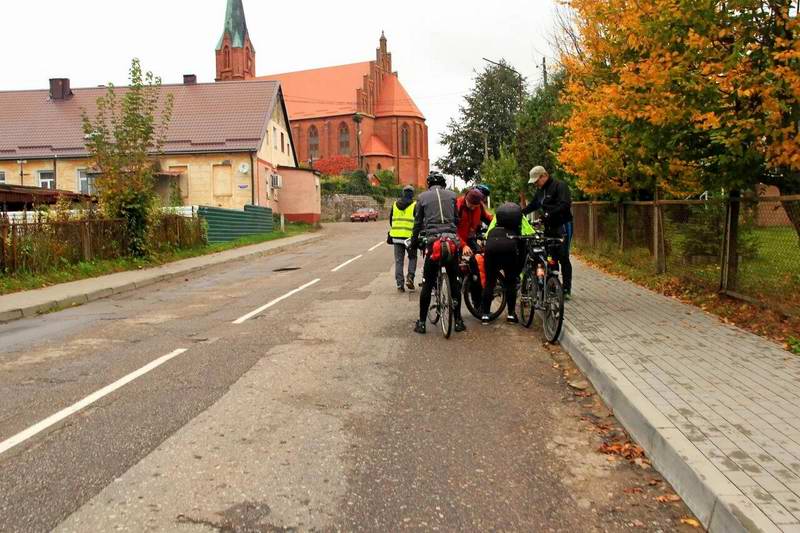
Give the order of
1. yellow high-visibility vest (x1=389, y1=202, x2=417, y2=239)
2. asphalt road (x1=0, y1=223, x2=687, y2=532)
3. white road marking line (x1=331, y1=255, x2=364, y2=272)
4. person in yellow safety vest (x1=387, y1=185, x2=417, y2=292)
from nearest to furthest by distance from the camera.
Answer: asphalt road (x1=0, y1=223, x2=687, y2=532) < person in yellow safety vest (x1=387, y1=185, x2=417, y2=292) < yellow high-visibility vest (x1=389, y1=202, x2=417, y2=239) < white road marking line (x1=331, y1=255, x2=364, y2=272)

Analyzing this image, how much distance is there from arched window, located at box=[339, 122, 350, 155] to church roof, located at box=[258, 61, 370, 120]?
1.76 meters

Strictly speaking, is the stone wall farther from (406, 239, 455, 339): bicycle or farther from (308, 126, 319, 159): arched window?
(406, 239, 455, 339): bicycle

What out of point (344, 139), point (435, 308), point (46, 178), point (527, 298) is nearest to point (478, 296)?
point (435, 308)

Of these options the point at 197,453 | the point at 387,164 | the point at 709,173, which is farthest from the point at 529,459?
the point at 387,164

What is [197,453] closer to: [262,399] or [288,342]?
[262,399]

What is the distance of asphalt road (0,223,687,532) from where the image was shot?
3.35 meters

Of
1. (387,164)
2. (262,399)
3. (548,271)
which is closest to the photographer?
(262,399)

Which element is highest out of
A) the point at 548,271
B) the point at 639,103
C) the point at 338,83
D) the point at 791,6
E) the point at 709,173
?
the point at 338,83

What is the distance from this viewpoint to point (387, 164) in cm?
8081

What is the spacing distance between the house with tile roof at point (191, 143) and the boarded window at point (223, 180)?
0.06 m

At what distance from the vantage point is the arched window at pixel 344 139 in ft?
264

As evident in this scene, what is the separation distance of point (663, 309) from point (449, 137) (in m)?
60.7

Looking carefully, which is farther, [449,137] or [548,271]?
[449,137]

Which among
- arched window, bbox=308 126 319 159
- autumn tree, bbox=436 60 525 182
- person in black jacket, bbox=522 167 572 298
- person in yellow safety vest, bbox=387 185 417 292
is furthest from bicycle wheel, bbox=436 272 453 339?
arched window, bbox=308 126 319 159
